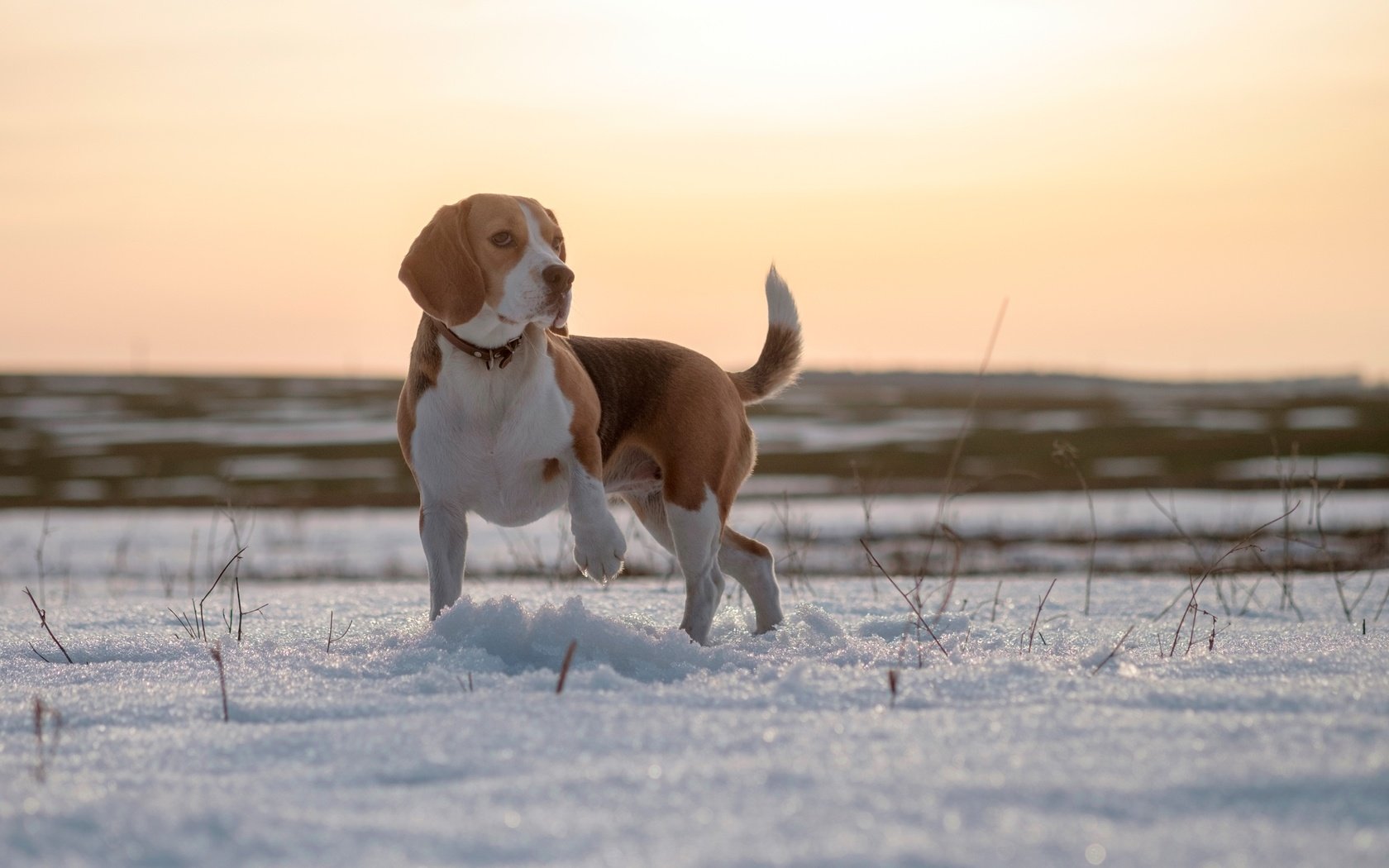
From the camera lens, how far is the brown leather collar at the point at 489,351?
492cm

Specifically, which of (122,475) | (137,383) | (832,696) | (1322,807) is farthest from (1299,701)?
(137,383)

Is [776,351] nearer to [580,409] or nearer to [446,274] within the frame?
Answer: [580,409]

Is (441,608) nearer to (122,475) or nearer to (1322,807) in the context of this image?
(1322,807)

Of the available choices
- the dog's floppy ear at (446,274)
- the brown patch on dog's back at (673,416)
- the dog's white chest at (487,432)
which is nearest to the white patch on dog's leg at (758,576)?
the brown patch on dog's back at (673,416)

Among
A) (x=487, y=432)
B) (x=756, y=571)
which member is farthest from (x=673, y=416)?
(x=487, y=432)

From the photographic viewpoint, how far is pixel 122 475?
1195 inches

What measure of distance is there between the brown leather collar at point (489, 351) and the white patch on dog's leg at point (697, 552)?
101cm

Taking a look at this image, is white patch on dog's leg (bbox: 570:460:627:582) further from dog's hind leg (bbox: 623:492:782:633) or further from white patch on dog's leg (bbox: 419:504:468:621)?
dog's hind leg (bbox: 623:492:782:633)

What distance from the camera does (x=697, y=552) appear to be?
18.0 ft

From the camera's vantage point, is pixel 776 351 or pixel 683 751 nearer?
pixel 683 751

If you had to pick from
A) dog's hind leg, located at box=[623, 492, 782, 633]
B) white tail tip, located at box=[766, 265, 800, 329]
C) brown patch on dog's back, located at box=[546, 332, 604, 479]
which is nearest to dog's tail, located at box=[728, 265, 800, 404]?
white tail tip, located at box=[766, 265, 800, 329]

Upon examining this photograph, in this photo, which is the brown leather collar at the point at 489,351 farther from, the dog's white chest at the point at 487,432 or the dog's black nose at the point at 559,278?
the dog's black nose at the point at 559,278

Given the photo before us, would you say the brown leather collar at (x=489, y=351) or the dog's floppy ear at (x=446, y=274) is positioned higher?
the dog's floppy ear at (x=446, y=274)

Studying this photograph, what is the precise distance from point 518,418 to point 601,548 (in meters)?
0.60
